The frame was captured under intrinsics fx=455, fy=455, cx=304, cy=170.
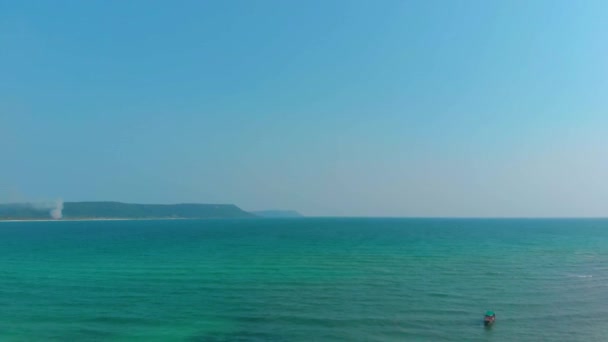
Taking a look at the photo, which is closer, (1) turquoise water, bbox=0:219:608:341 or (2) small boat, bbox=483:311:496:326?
(1) turquoise water, bbox=0:219:608:341

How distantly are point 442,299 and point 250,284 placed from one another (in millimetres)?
20277

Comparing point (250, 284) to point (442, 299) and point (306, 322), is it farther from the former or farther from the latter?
point (442, 299)

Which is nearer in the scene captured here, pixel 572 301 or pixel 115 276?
pixel 572 301

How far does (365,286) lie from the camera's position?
48.9 metres

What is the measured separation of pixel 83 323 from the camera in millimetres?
35312

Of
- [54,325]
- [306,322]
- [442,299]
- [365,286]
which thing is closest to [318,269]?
[365,286]

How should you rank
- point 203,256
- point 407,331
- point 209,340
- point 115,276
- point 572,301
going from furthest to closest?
point 203,256, point 115,276, point 572,301, point 407,331, point 209,340

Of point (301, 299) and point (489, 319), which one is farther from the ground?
point (489, 319)

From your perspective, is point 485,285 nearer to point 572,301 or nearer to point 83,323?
point 572,301

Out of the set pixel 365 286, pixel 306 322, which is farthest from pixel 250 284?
pixel 306 322

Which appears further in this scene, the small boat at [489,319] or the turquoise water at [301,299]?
the small boat at [489,319]

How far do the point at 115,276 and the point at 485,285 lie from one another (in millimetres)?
43312

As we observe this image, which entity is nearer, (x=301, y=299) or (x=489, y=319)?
(x=489, y=319)

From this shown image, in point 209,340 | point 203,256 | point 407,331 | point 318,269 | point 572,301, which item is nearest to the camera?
point 209,340
